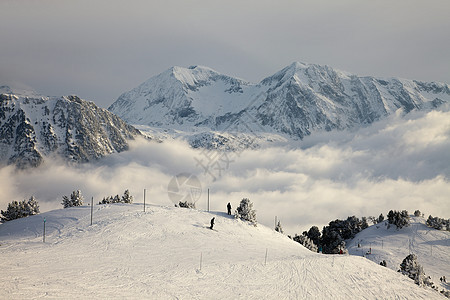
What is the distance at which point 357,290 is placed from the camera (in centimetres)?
→ 3122

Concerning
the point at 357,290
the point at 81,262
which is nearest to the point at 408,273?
the point at 357,290

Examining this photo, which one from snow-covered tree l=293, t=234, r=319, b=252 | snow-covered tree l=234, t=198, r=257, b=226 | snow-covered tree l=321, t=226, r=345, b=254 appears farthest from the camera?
snow-covered tree l=321, t=226, r=345, b=254

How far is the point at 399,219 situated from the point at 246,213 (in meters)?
61.3

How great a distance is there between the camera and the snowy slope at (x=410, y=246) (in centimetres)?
7469

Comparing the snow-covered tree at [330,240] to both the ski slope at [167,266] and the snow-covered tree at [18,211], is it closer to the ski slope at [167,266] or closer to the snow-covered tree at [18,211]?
the ski slope at [167,266]

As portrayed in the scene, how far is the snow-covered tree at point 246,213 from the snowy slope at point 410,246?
36.2 m

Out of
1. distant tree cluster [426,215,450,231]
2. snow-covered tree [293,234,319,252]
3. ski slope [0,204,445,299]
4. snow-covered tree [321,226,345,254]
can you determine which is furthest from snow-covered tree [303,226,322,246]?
ski slope [0,204,445,299]

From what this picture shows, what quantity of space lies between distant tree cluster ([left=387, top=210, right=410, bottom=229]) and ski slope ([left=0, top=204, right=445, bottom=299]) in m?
65.8

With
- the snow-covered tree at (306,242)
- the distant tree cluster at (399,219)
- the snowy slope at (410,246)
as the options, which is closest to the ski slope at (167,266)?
the snowy slope at (410,246)

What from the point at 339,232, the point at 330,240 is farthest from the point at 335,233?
the point at 339,232

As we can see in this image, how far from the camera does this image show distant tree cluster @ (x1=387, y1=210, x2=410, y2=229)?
95.9 m

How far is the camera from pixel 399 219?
3787 inches

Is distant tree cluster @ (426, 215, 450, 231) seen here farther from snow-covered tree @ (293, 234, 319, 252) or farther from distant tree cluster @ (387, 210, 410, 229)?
snow-covered tree @ (293, 234, 319, 252)

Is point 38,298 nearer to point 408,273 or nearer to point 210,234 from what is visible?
point 210,234
